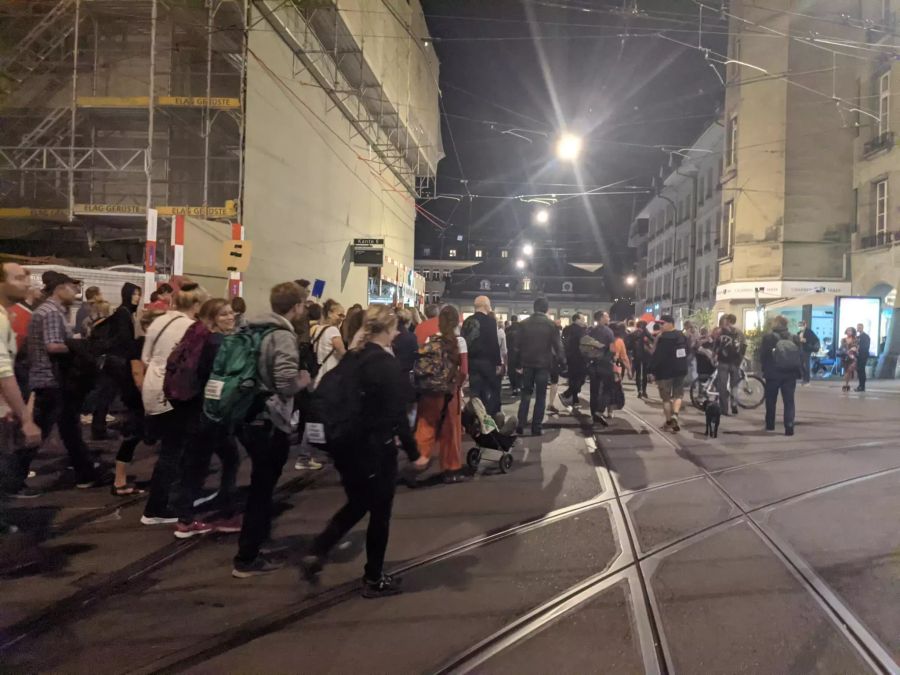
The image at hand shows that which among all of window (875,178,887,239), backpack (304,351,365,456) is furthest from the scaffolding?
window (875,178,887,239)

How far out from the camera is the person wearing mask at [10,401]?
409cm

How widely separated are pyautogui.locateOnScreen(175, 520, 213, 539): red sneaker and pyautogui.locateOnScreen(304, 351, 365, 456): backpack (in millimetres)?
1885

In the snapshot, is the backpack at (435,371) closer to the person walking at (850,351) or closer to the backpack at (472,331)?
the backpack at (472,331)

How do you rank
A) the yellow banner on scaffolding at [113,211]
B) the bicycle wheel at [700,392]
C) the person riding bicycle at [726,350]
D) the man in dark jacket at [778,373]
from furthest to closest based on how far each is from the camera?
the yellow banner on scaffolding at [113,211]
the bicycle wheel at [700,392]
the person riding bicycle at [726,350]
the man in dark jacket at [778,373]

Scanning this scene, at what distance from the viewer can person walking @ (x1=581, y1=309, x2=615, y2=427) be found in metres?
10.9

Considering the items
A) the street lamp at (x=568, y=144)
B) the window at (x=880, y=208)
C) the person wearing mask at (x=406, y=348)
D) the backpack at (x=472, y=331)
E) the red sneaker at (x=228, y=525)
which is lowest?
the red sneaker at (x=228, y=525)

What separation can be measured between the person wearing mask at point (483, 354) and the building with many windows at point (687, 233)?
24145 millimetres

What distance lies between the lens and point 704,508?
5.99m

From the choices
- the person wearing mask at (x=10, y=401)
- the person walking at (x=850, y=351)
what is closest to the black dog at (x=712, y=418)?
the person wearing mask at (x=10, y=401)

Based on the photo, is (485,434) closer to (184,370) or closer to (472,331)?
(472,331)

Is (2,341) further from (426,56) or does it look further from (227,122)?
(426,56)

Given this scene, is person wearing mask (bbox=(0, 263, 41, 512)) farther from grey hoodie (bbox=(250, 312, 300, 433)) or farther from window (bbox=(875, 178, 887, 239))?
window (bbox=(875, 178, 887, 239))

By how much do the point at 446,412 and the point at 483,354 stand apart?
1.75 metres

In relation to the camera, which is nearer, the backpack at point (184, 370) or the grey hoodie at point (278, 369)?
the grey hoodie at point (278, 369)
